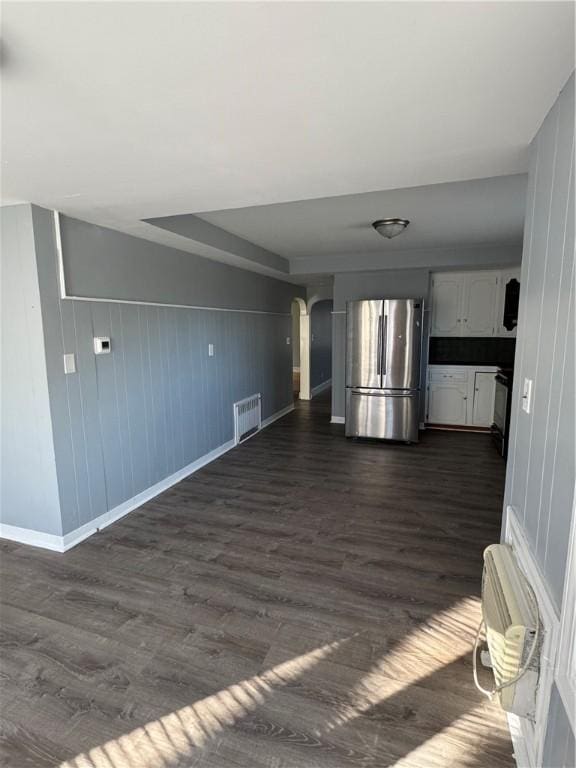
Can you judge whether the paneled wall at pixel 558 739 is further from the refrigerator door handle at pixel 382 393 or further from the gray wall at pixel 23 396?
the refrigerator door handle at pixel 382 393

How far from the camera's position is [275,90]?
1257mm

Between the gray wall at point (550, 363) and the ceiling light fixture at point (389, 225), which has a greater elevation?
the ceiling light fixture at point (389, 225)

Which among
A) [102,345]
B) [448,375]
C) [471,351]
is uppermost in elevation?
[102,345]

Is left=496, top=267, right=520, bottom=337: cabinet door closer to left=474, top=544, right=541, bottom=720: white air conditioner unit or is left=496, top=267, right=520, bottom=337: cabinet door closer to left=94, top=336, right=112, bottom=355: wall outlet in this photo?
left=474, top=544, right=541, bottom=720: white air conditioner unit

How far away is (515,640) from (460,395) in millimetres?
4701

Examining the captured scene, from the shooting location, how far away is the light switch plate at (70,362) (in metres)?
2.60

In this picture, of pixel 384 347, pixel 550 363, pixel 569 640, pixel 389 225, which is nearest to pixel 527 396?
pixel 550 363

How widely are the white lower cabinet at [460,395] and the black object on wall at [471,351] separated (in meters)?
0.13

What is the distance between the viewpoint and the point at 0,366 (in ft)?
8.46

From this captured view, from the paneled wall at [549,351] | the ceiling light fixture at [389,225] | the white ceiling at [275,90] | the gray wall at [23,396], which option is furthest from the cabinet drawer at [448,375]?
the gray wall at [23,396]

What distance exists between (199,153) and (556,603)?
2088 mm

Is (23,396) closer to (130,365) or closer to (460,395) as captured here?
(130,365)

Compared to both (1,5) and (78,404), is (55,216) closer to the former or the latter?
(78,404)

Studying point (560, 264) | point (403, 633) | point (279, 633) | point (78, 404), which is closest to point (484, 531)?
point (403, 633)
